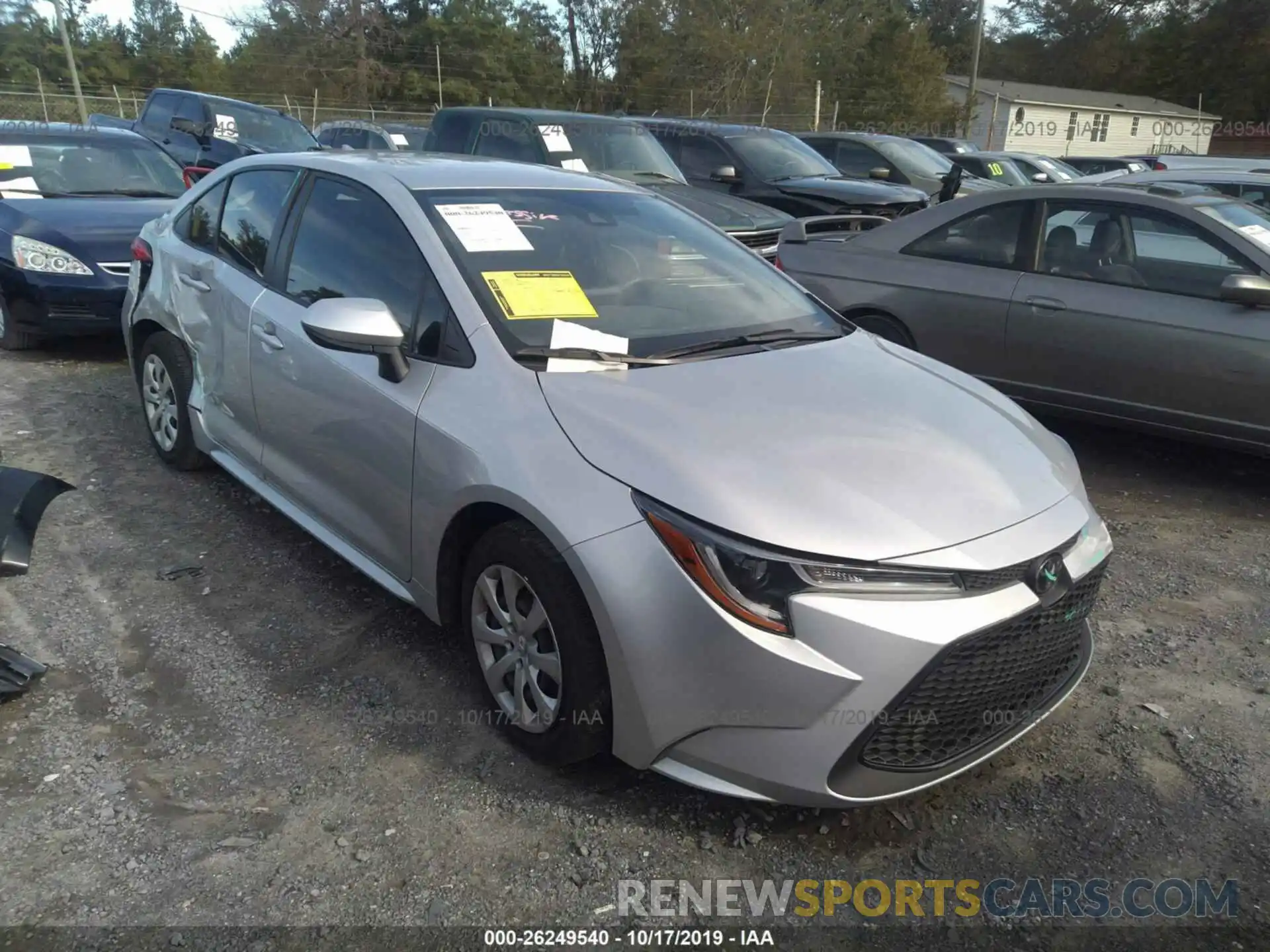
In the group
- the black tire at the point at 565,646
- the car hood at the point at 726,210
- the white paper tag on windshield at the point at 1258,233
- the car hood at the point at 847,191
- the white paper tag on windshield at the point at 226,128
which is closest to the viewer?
the black tire at the point at 565,646

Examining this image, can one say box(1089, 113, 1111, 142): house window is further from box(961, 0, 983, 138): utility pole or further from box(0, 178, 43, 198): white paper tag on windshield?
box(0, 178, 43, 198): white paper tag on windshield

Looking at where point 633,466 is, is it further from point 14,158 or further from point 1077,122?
point 1077,122

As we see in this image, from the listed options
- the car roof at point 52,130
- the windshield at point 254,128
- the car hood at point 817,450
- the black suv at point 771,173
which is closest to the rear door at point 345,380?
the car hood at point 817,450

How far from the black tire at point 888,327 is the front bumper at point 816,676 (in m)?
3.55

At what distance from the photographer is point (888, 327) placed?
596 centimetres

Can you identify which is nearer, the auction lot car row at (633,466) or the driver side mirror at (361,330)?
the auction lot car row at (633,466)

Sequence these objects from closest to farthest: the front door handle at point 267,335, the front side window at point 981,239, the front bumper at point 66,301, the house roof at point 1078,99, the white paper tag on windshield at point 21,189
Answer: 1. the front door handle at point 267,335
2. the front side window at point 981,239
3. the front bumper at point 66,301
4. the white paper tag on windshield at point 21,189
5. the house roof at point 1078,99

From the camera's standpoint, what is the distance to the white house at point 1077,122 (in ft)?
146

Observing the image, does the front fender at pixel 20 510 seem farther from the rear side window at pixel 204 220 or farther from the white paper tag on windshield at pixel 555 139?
the white paper tag on windshield at pixel 555 139

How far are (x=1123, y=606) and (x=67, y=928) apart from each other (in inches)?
144

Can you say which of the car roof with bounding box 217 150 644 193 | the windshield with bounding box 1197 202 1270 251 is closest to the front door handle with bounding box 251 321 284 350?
the car roof with bounding box 217 150 644 193

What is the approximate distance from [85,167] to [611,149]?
4486mm

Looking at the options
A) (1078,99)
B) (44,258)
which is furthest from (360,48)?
(44,258)

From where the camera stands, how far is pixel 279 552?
13.4 feet
